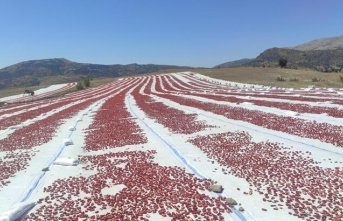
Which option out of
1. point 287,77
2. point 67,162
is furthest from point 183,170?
point 287,77

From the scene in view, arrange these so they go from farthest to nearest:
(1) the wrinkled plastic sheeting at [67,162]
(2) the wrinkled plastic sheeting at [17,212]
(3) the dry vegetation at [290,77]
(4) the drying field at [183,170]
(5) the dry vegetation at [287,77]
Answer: (5) the dry vegetation at [287,77] < (3) the dry vegetation at [290,77] < (1) the wrinkled plastic sheeting at [67,162] < (4) the drying field at [183,170] < (2) the wrinkled plastic sheeting at [17,212]

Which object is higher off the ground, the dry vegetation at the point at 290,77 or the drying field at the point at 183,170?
the drying field at the point at 183,170

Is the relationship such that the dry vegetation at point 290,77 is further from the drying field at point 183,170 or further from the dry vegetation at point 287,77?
the drying field at point 183,170

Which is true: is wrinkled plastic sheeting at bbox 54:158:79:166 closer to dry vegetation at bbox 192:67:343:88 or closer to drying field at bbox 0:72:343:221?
drying field at bbox 0:72:343:221

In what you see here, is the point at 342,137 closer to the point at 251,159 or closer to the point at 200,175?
the point at 251,159

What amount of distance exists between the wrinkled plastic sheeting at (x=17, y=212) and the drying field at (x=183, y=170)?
7 centimetres

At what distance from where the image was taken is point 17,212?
873 cm

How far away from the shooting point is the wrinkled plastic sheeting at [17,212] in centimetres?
836

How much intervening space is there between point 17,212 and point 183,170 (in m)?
5.78

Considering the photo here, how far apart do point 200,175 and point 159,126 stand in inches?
425

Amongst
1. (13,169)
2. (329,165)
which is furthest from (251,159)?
(13,169)

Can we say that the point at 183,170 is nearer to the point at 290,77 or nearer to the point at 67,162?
the point at 67,162

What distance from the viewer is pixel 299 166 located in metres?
11.8

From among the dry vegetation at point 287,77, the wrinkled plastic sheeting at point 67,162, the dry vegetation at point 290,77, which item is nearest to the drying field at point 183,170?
the wrinkled plastic sheeting at point 67,162
